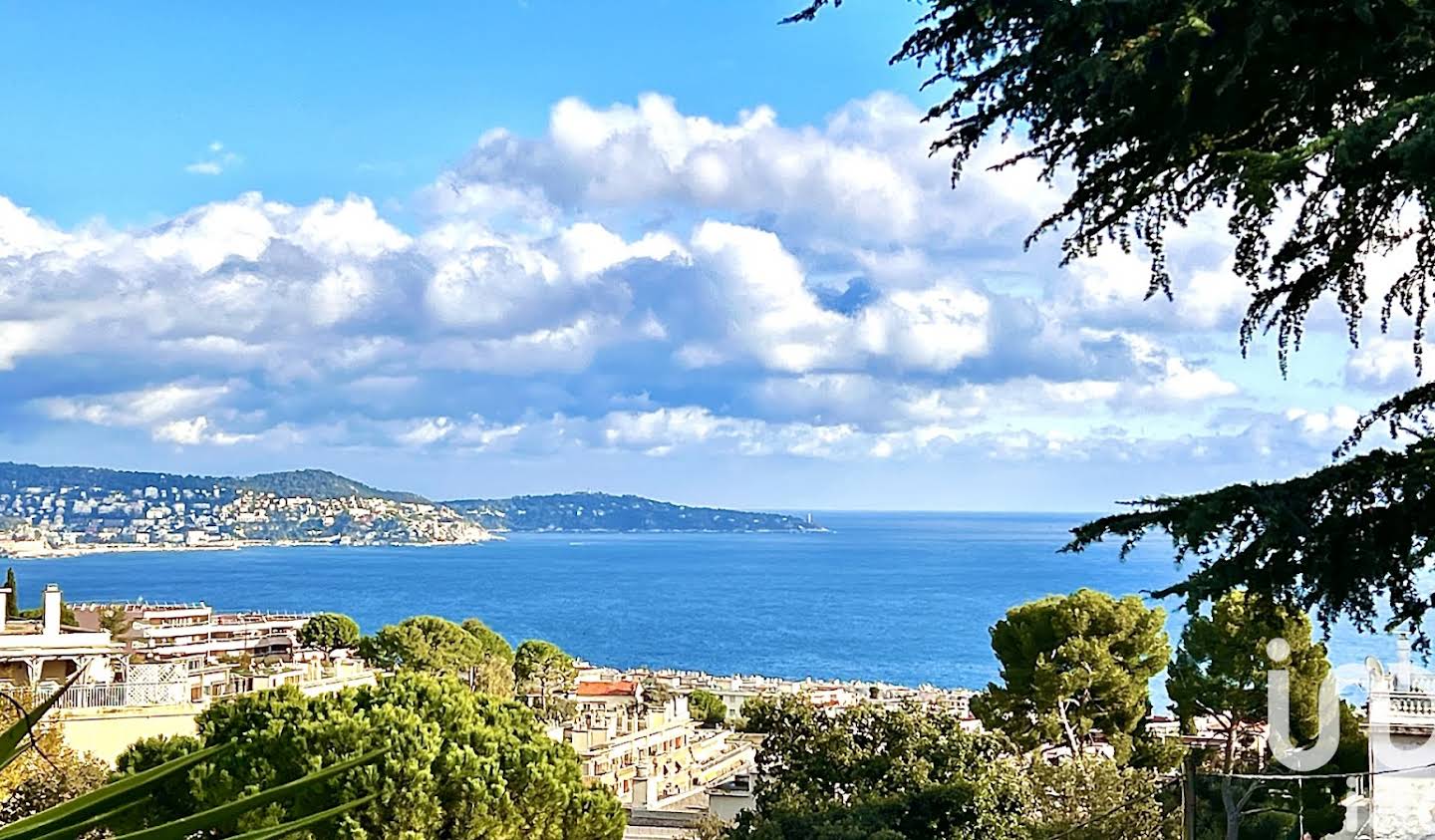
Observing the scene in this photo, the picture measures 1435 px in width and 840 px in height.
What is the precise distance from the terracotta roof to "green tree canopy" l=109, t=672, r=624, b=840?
28573 mm

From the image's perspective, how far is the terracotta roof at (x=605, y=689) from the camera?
→ 4028 centimetres

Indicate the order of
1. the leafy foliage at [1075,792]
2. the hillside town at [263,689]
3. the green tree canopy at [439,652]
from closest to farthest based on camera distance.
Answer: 1. the leafy foliage at [1075,792]
2. the hillside town at [263,689]
3. the green tree canopy at [439,652]

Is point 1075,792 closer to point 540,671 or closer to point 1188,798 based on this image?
point 1188,798

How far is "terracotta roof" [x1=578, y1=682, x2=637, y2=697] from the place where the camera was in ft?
132

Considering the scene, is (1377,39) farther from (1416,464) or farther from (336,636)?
(336,636)

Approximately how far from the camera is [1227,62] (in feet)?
9.89

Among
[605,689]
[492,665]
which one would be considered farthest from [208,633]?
[492,665]

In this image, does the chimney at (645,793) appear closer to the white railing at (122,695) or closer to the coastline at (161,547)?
the white railing at (122,695)

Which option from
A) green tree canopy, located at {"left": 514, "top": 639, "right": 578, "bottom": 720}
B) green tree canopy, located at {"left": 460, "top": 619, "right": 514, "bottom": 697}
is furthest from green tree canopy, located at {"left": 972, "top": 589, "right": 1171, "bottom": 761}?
green tree canopy, located at {"left": 514, "top": 639, "right": 578, "bottom": 720}

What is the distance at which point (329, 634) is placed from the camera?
39.6m

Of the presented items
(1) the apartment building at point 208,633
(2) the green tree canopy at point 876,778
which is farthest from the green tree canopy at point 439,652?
(2) the green tree canopy at point 876,778

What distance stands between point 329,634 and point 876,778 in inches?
1190

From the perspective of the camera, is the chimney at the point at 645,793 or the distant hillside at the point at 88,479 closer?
the chimney at the point at 645,793

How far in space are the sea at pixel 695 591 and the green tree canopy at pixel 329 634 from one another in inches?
1045
